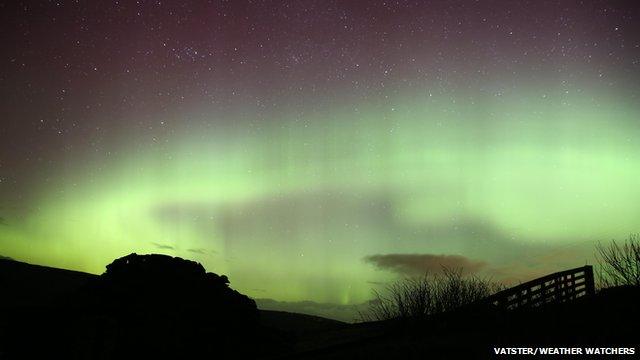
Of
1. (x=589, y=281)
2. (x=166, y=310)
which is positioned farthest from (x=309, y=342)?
(x=589, y=281)

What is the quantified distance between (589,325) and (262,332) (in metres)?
11.0

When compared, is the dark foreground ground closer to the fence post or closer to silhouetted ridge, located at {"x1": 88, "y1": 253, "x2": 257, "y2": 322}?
silhouetted ridge, located at {"x1": 88, "y1": 253, "x2": 257, "y2": 322}

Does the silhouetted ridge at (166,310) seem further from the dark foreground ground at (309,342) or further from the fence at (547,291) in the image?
the fence at (547,291)

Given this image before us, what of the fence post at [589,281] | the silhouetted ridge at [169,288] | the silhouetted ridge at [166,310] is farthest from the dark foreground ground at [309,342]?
the fence post at [589,281]

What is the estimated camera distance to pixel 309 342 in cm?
1989

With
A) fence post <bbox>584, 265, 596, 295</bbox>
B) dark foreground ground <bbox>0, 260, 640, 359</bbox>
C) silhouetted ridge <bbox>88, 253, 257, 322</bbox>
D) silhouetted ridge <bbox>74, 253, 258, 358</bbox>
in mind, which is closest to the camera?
dark foreground ground <bbox>0, 260, 640, 359</bbox>

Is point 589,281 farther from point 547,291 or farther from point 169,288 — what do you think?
point 169,288

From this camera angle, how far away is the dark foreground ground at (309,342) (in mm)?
12281

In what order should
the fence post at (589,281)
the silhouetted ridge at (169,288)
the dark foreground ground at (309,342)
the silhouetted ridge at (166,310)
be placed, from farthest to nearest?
1. the fence post at (589,281)
2. the silhouetted ridge at (169,288)
3. the silhouetted ridge at (166,310)
4. the dark foreground ground at (309,342)

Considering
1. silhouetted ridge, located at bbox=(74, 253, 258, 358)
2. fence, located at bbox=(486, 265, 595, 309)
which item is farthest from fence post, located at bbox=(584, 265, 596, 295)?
silhouetted ridge, located at bbox=(74, 253, 258, 358)

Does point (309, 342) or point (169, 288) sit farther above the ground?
point (169, 288)

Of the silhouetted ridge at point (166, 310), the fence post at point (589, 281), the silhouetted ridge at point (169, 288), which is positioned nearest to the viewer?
the silhouetted ridge at point (166, 310)

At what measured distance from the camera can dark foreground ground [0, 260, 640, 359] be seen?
40.3 ft

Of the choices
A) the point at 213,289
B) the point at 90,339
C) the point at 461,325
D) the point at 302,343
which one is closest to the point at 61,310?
the point at 90,339
